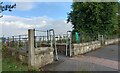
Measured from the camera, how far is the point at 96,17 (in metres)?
29.5

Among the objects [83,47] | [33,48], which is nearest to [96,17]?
[83,47]

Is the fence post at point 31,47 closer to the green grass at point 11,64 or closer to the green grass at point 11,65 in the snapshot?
the green grass at point 11,64

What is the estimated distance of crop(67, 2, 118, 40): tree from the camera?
97.9ft

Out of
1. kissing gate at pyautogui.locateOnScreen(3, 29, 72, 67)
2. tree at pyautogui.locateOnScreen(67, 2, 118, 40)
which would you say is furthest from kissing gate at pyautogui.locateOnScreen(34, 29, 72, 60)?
tree at pyautogui.locateOnScreen(67, 2, 118, 40)

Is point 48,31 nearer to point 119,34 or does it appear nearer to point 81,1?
point 81,1

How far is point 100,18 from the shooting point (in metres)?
30.1

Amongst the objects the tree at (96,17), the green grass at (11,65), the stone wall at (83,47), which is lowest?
the green grass at (11,65)

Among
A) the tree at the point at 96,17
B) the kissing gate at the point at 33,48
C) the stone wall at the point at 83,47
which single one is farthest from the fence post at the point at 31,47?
the tree at the point at 96,17

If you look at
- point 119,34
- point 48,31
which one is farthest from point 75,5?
point 48,31

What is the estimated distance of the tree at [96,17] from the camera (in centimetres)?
2984

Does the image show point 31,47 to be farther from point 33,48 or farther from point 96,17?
point 96,17

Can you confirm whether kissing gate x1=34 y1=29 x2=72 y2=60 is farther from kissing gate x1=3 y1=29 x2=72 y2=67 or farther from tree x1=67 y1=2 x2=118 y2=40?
tree x1=67 y1=2 x2=118 y2=40

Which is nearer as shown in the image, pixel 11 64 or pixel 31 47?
pixel 11 64

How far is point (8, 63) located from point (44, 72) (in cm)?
163
